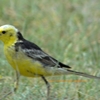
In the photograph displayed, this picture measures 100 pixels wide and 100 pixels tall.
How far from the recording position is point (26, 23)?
10633mm

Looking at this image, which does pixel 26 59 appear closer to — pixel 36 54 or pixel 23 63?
pixel 23 63

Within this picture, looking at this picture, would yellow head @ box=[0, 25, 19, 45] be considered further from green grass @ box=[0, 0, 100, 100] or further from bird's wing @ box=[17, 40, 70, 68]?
green grass @ box=[0, 0, 100, 100]

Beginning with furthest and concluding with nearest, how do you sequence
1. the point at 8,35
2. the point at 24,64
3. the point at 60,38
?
the point at 60,38 < the point at 8,35 < the point at 24,64

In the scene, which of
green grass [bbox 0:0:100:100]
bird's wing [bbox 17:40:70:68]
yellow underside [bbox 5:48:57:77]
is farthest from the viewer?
green grass [bbox 0:0:100:100]

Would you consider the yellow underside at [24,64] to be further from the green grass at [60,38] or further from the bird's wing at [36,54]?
the green grass at [60,38]

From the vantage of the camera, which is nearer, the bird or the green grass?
the bird

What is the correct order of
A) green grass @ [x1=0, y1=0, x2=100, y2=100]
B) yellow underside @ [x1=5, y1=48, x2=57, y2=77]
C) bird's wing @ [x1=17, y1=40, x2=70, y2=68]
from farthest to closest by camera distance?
green grass @ [x1=0, y1=0, x2=100, y2=100] < bird's wing @ [x1=17, y1=40, x2=70, y2=68] < yellow underside @ [x1=5, y1=48, x2=57, y2=77]

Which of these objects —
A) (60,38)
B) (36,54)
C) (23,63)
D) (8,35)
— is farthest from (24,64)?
(60,38)

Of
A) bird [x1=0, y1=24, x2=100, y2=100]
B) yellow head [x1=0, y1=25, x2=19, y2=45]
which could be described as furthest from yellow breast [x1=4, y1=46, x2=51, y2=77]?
yellow head [x1=0, y1=25, x2=19, y2=45]

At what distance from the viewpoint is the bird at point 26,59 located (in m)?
6.99

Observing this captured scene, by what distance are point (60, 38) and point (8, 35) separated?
343 centimetres

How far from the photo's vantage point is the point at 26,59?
23.1 ft

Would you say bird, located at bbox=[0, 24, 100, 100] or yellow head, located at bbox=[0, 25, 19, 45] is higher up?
yellow head, located at bbox=[0, 25, 19, 45]

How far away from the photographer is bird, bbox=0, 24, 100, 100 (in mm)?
6992
